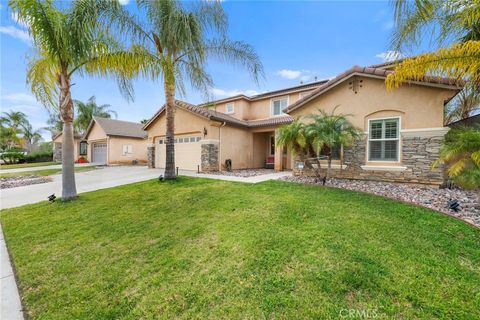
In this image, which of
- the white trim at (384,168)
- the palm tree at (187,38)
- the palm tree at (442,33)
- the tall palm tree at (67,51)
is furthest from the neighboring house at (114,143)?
the palm tree at (442,33)

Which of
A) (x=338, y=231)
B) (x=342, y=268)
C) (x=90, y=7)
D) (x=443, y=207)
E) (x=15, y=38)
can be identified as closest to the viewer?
(x=342, y=268)

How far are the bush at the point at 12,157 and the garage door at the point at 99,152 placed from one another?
11322 millimetres

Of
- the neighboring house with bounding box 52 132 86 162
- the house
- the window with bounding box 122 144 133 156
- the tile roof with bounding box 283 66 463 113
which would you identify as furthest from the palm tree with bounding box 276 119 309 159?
the neighboring house with bounding box 52 132 86 162

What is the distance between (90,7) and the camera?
6598mm

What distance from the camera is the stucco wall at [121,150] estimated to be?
2200 cm

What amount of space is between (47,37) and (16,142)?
127 feet

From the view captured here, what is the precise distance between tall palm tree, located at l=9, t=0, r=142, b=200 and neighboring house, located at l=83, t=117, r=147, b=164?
15754 mm

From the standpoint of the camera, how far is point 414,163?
8.48 m

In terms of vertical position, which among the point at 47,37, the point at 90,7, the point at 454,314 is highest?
the point at 90,7

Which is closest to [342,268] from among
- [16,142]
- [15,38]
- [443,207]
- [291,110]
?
[443,207]

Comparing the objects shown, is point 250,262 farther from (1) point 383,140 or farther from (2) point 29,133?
(2) point 29,133

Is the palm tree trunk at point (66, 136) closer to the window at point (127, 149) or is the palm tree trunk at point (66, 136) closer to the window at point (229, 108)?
the window at point (229, 108)

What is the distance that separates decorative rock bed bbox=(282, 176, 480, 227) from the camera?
5665 mm

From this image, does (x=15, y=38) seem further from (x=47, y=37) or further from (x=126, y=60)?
(x=126, y=60)
